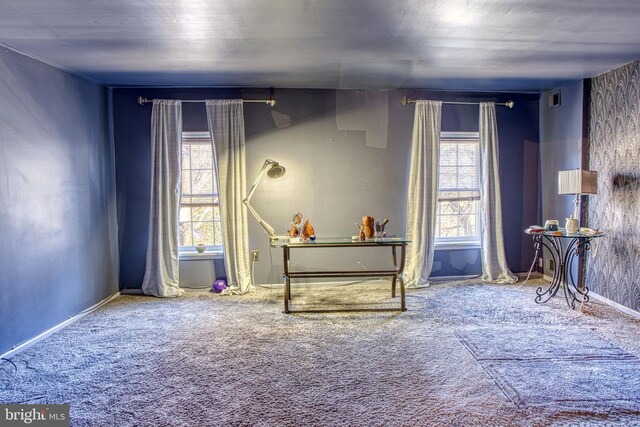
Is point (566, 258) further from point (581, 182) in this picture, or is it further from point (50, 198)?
point (50, 198)

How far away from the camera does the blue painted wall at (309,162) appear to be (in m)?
4.51

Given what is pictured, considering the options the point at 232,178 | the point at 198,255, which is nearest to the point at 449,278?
the point at 232,178

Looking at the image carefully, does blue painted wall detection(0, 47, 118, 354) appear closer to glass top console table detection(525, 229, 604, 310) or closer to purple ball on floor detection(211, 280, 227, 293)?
purple ball on floor detection(211, 280, 227, 293)

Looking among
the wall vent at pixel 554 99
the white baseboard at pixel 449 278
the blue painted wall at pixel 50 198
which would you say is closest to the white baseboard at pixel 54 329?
the blue painted wall at pixel 50 198

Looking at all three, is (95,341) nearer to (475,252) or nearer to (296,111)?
(296,111)

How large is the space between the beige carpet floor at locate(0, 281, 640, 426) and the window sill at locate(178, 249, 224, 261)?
2.43 ft

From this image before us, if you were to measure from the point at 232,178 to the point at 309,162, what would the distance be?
89cm

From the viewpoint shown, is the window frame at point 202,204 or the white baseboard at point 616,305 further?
the window frame at point 202,204

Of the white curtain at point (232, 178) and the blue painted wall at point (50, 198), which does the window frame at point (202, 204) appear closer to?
the white curtain at point (232, 178)

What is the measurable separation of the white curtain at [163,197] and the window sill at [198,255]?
19 centimetres

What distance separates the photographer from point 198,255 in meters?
4.63

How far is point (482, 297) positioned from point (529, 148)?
203 centimetres

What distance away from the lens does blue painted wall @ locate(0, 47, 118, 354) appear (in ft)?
9.59

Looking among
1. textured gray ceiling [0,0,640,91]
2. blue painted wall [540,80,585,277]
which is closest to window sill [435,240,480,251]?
blue painted wall [540,80,585,277]
